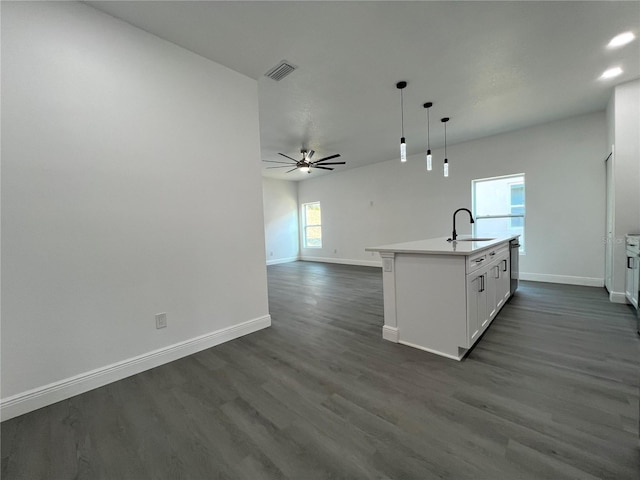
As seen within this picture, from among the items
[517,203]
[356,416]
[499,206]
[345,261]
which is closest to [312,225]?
[345,261]

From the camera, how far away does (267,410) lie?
164 centimetres

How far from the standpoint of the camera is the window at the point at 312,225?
8.84m

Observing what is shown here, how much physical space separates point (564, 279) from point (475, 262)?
3749 mm

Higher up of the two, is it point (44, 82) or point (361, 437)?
point (44, 82)

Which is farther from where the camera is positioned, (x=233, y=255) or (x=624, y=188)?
(x=624, y=188)

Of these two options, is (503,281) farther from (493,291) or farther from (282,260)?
(282,260)

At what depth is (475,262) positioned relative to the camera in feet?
7.40

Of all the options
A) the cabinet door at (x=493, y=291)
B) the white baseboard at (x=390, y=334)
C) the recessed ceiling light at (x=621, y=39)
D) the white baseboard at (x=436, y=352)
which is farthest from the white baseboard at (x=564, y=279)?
the white baseboard at (x=390, y=334)

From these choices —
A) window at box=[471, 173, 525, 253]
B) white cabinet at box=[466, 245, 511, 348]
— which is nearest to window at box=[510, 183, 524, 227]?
window at box=[471, 173, 525, 253]

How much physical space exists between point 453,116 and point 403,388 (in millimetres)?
4063

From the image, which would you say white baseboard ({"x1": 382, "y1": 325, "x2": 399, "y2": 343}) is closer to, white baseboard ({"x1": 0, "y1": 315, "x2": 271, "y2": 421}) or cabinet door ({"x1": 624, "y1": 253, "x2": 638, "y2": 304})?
white baseboard ({"x1": 0, "y1": 315, "x2": 271, "y2": 421})

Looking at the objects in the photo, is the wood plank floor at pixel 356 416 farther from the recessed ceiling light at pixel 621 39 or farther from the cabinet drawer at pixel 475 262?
the recessed ceiling light at pixel 621 39

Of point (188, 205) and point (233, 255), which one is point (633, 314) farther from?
point (188, 205)

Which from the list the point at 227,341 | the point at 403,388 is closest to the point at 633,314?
the point at 403,388
